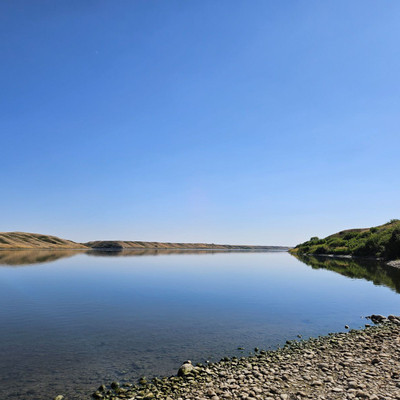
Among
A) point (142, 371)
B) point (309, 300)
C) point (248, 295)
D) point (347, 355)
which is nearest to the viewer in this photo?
point (142, 371)

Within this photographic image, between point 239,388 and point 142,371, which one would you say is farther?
point 142,371

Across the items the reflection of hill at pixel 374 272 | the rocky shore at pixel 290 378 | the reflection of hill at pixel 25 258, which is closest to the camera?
the rocky shore at pixel 290 378

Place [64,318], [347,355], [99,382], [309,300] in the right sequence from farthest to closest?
[309,300] < [64,318] < [347,355] < [99,382]

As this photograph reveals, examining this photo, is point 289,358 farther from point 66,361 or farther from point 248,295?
point 248,295

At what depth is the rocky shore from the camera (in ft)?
39.9

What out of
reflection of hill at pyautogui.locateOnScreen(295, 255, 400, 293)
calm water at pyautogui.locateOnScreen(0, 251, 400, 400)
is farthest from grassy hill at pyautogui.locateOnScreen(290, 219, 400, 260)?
calm water at pyautogui.locateOnScreen(0, 251, 400, 400)

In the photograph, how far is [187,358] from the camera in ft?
Result: 57.3

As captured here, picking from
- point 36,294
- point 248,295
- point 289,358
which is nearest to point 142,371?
point 289,358

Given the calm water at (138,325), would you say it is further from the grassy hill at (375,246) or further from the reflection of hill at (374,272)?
the grassy hill at (375,246)

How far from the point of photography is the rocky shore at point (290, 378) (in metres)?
12.1

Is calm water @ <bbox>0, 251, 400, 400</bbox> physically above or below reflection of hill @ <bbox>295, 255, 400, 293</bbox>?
below

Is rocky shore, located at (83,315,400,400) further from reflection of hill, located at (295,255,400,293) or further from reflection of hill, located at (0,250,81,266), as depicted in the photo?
reflection of hill, located at (0,250,81,266)

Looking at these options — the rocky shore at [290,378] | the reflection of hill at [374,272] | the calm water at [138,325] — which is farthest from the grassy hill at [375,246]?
the rocky shore at [290,378]

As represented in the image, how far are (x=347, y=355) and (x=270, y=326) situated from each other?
869cm
